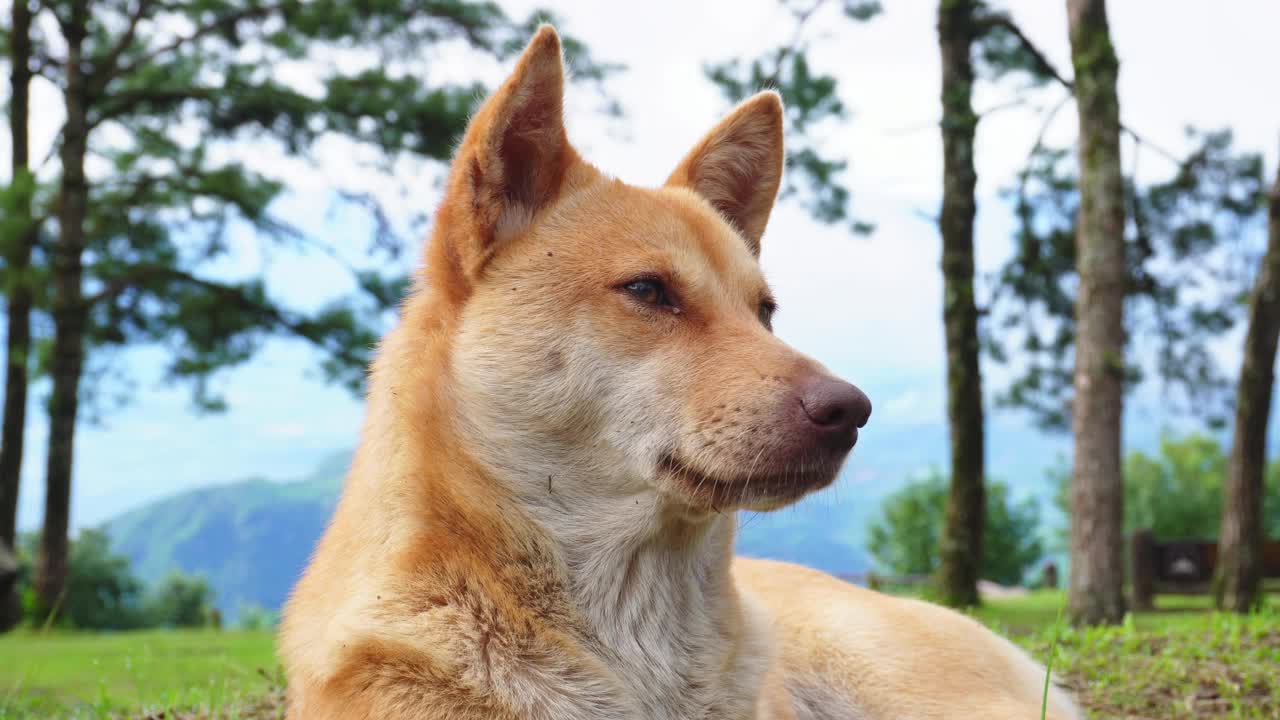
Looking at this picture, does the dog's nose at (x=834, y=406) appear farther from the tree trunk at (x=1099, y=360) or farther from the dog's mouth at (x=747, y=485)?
the tree trunk at (x=1099, y=360)

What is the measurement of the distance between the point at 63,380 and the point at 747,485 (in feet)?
46.2

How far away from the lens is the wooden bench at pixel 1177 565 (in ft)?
54.9

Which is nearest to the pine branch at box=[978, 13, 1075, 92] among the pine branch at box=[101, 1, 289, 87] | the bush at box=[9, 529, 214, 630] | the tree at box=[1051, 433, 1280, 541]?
the pine branch at box=[101, 1, 289, 87]

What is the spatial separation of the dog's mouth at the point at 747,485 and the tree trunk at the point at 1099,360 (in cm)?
742

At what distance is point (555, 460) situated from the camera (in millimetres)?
2742

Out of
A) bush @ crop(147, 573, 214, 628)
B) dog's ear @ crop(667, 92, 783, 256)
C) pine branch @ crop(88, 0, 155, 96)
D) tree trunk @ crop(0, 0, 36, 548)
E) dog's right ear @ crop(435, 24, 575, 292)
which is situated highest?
pine branch @ crop(88, 0, 155, 96)

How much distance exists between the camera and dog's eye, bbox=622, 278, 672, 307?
2.74 m

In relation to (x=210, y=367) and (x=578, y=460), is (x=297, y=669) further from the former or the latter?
(x=210, y=367)

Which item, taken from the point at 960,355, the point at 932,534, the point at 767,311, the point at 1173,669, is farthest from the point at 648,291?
the point at 932,534

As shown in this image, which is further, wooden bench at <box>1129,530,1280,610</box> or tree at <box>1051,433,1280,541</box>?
tree at <box>1051,433,1280,541</box>

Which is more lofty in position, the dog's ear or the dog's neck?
the dog's ear

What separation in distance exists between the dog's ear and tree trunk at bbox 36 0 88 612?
13253mm

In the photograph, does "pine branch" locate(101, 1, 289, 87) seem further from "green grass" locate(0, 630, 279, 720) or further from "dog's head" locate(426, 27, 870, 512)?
"dog's head" locate(426, 27, 870, 512)

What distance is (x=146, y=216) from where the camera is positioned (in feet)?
53.4
